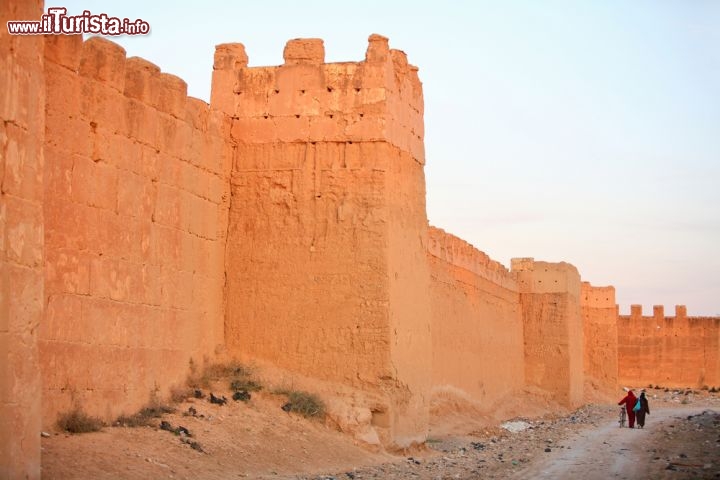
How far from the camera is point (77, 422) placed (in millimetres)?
10234

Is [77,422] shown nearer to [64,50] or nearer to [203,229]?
[64,50]

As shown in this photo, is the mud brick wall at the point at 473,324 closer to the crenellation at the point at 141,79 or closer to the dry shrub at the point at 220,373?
the dry shrub at the point at 220,373

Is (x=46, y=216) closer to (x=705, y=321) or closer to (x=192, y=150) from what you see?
(x=192, y=150)

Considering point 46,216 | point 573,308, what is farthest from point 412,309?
point 573,308

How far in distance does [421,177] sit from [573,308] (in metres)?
16.8

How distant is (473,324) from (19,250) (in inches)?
679

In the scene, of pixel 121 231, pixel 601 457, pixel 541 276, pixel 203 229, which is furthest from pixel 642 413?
pixel 121 231

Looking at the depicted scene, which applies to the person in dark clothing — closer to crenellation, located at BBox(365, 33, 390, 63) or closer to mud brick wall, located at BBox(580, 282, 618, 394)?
crenellation, located at BBox(365, 33, 390, 63)

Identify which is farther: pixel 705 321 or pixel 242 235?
pixel 705 321

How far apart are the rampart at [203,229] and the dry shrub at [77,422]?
0.10 m

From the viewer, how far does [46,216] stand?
33.4 feet

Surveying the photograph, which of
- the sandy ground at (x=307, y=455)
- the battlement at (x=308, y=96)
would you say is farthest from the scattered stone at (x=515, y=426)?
the battlement at (x=308, y=96)

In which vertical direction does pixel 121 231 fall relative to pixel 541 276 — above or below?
below

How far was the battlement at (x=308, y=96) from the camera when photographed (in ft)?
46.9
